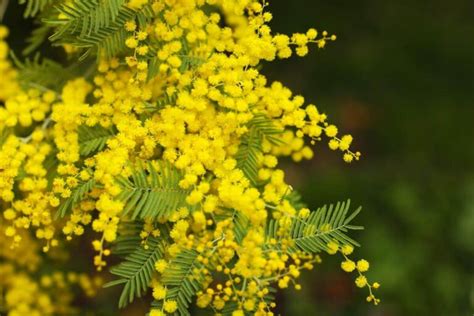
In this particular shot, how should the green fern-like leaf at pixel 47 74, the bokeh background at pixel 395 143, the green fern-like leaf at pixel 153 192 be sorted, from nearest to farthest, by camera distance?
the green fern-like leaf at pixel 153 192 < the green fern-like leaf at pixel 47 74 < the bokeh background at pixel 395 143

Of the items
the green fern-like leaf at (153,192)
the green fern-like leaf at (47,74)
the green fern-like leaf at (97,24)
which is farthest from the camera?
the green fern-like leaf at (47,74)

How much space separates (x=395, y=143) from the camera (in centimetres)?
460

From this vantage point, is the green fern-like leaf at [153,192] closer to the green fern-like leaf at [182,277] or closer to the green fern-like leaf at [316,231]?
the green fern-like leaf at [182,277]

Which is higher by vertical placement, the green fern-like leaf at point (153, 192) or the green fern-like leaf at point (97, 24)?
the green fern-like leaf at point (97, 24)

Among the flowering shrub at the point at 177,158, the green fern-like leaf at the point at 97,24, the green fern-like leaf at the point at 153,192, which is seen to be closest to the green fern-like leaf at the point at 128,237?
the flowering shrub at the point at 177,158

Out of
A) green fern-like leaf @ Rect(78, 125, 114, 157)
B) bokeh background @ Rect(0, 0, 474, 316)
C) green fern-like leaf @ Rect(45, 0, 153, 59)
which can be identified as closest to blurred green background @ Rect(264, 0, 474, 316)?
bokeh background @ Rect(0, 0, 474, 316)

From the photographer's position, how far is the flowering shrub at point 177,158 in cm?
184

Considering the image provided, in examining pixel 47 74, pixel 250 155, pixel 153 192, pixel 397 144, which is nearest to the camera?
pixel 153 192

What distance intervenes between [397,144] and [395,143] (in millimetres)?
14

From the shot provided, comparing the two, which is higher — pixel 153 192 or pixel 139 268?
pixel 153 192

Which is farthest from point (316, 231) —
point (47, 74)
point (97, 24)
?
point (47, 74)

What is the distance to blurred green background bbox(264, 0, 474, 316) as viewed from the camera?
3861 mm

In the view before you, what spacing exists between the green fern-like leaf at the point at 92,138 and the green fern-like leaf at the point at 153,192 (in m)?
0.20

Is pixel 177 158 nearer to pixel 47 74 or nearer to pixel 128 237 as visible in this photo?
pixel 128 237
